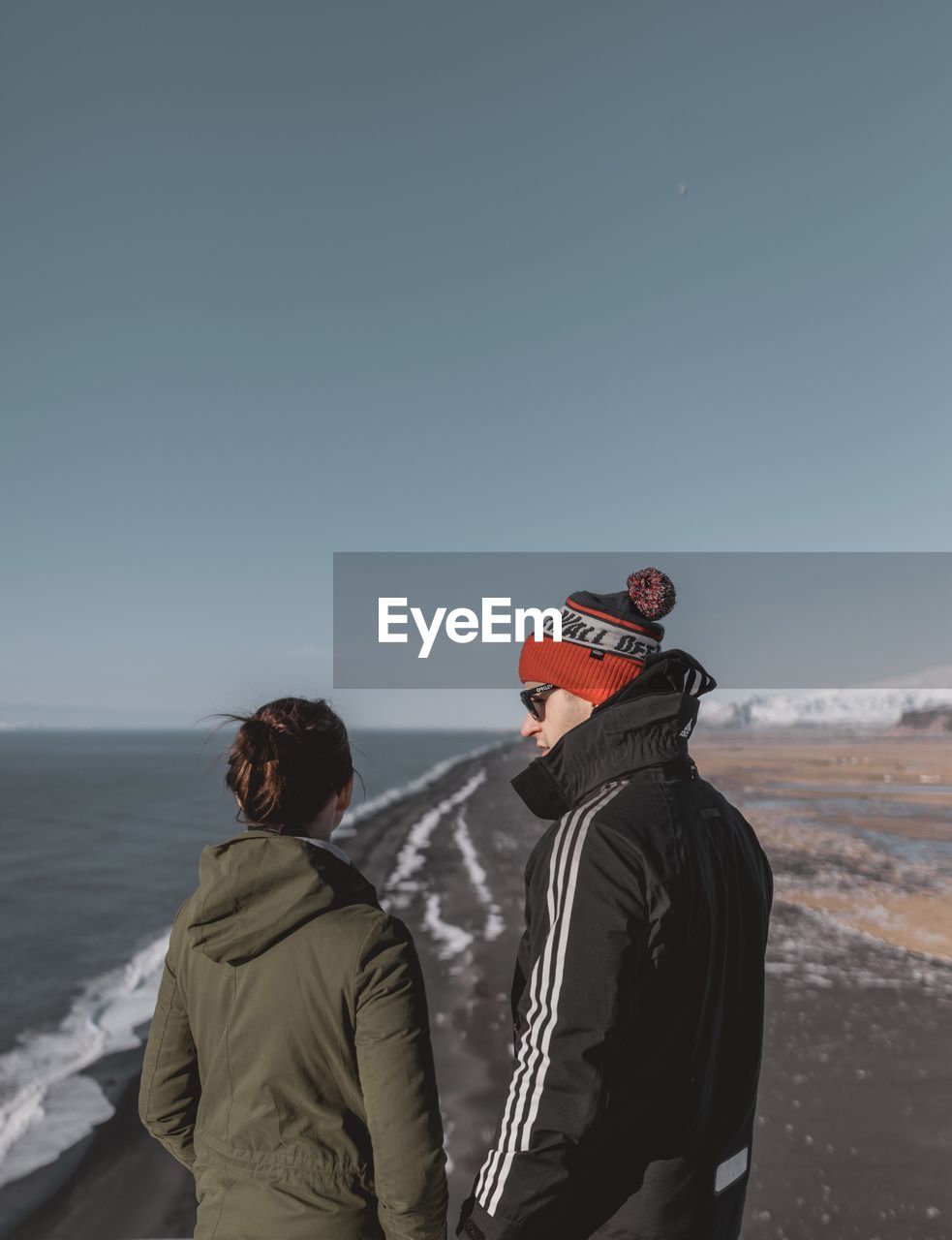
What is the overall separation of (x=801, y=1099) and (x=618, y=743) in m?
6.33

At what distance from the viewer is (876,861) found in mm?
19344

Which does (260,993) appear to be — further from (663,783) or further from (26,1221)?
(26,1221)

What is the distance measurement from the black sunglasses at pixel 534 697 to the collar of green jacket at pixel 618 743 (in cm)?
25

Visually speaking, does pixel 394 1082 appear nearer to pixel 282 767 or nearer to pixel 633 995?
pixel 633 995

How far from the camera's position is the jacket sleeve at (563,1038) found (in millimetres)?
1771

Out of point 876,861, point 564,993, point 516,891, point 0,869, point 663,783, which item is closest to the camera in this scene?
point 564,993

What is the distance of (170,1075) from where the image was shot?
7.93 ft

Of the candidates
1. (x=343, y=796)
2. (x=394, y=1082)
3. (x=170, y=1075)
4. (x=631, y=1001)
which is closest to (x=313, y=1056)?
(x=394, y=1082)

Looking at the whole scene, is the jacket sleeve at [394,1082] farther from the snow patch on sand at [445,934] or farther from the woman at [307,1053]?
the snow patch on sand at [445,934]

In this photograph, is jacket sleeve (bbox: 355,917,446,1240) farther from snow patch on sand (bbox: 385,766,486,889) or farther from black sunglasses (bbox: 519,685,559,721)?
snow patch on sand (bbox: 385,766,486,889)

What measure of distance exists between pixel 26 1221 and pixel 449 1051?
12.0ft

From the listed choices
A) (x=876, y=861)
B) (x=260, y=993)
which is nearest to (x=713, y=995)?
(x=260, y=993)

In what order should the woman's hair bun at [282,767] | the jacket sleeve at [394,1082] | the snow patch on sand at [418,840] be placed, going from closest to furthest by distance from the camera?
1. the jacket sleeve at [394,1082]
2. the woman's hair bun at [282,767]
3. the snow patch on sand at [418,840]

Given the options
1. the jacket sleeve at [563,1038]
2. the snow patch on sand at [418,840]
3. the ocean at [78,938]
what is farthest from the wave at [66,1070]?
the jacket sleeve at [563,1038]
